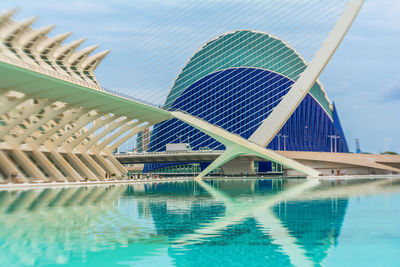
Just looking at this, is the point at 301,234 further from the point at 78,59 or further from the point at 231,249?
the point at 78,59

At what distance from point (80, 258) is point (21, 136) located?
3264 centimetres

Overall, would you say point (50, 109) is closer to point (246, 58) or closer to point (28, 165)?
point (28, 165)

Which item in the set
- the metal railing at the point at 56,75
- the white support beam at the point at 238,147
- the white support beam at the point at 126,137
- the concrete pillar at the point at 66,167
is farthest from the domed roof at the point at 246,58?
the concrete pillar at the point at 66,167

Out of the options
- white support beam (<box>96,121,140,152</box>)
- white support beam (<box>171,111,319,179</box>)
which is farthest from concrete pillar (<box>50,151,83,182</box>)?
white support beam (<box>171,111,319,179</box>)

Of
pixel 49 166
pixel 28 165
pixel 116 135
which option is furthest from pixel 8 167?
pixel 116 135

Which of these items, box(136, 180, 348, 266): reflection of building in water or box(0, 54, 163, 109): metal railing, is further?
box(0, 54, 163, 109): metal railing

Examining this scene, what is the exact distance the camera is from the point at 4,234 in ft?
35.1

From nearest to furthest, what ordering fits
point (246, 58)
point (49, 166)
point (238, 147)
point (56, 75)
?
point (56, 75) < point (49, 166) < point (238, 147) < point (246, 58)

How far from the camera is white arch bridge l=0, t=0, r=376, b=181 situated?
3459cm

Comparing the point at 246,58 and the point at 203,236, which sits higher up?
the point at 246,58

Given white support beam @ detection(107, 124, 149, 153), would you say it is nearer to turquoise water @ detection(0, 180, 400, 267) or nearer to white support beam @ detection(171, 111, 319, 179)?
white support beam @ detection(171, 111, 319, 179)

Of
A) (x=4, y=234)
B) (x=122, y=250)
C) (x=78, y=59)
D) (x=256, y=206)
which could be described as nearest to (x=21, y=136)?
(x=78, y=59)

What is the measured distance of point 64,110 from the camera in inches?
1560

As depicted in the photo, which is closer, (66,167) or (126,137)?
(66,167)
